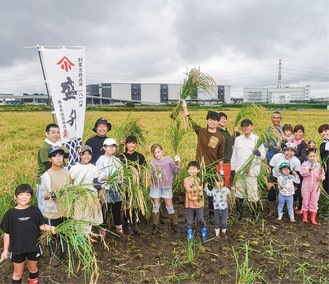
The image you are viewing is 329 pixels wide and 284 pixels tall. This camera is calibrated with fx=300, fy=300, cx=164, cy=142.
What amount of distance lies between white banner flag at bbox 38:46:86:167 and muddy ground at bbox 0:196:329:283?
1.45 meters

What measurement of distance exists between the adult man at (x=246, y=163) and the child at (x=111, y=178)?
1620 mm

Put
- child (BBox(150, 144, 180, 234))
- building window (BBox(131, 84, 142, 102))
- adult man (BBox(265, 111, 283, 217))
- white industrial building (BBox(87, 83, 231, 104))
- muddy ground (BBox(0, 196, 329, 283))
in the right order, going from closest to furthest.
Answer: muddy ground (BBox(0, 196, 329, 283)), child (BBox(150, 144, 180, 234)), adult man (BBox(265, 111, 283, 217)), white industrial building (BBox(87, 83, 231, 104)), building window (BBox(131, 84, 142, 102))

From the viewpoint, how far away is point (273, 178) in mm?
4645

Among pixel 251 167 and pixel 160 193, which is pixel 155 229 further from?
pixel 251 167

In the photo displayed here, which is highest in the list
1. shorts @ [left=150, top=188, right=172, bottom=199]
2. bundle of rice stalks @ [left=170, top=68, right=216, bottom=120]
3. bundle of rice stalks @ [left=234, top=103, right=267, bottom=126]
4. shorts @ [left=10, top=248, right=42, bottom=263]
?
bundle of rice stalks @ [left=170, top=68, right=216, bottom=120]

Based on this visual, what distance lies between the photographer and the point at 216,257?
3.41m

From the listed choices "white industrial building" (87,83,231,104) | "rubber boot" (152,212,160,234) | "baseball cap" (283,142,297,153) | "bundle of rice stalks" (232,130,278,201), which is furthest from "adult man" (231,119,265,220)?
"white industrial building" (87,83,231,104)

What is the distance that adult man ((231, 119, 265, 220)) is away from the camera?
13.8ft

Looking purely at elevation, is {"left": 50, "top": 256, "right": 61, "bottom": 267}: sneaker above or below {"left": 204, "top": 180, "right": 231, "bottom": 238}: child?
below

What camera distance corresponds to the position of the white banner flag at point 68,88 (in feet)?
13.3

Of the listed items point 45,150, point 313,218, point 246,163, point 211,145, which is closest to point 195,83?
point 211,145

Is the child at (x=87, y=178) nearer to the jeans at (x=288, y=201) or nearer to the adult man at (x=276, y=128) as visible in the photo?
the jeans at (x=288, y=201)

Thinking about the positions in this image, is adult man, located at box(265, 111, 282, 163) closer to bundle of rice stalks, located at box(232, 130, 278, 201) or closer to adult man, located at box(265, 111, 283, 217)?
adult man, located at box(265, 111, 283, 217)

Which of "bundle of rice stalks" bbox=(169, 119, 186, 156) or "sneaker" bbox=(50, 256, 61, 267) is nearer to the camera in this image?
"sneaker" bbox=(50, 256, 61, 267)
